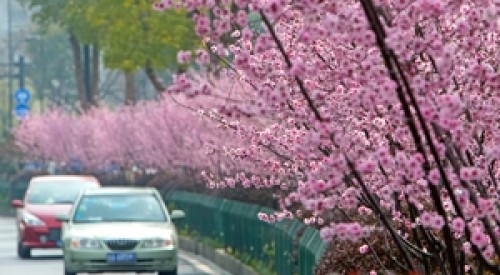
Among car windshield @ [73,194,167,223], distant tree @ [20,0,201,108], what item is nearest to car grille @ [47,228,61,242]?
car windshield @ [73,194,167,223]

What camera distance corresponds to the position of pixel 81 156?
61.8m

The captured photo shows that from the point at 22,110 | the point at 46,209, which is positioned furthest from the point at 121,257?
the point at 22,110

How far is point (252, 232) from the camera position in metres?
26.8

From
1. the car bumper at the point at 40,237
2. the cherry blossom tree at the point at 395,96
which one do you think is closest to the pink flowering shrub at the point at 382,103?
the cherry blossom tree at the point at 395,96

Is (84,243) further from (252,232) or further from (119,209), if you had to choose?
(252,232)

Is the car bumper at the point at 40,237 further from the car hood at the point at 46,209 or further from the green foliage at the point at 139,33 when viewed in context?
the green foliage at the point at 139,33

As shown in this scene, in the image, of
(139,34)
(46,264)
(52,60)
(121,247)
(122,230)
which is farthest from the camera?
(52,60)

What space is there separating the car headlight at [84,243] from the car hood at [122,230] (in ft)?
0.25

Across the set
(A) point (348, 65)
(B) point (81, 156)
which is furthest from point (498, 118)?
(B) point (81, 156)

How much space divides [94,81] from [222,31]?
6063cm

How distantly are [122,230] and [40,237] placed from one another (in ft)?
23.9

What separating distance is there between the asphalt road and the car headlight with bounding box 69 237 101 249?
2477 millimetres

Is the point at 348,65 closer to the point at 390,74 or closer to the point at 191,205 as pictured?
the point at 390,74

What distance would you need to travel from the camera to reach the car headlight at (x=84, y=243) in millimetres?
25344
